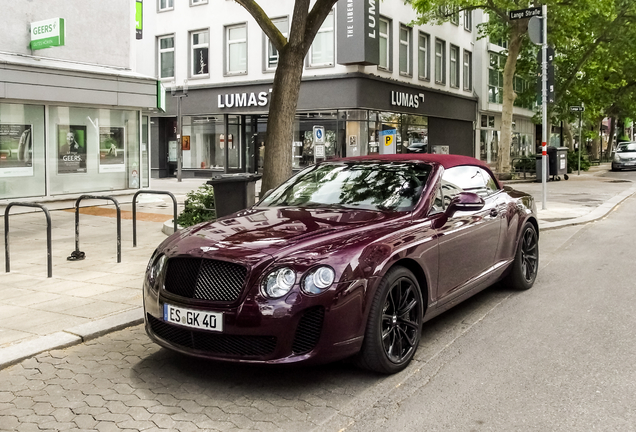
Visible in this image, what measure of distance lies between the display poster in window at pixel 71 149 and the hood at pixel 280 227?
1244 cm

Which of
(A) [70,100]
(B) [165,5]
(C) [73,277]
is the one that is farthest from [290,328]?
(B) [165,5]

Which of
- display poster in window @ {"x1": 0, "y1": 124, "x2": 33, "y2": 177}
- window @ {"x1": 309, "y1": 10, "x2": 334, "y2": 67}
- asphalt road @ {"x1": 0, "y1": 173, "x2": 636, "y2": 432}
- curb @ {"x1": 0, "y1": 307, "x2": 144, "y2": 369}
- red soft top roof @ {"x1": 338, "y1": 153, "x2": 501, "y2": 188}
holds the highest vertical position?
window @ {"x1": 309, "y1": 10, "x2": 334, "y2": 67}

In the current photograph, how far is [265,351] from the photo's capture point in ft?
13.1

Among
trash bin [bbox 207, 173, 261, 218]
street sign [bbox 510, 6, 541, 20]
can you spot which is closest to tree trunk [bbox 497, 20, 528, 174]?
street sign [bbox 510, 6, 541, 20]

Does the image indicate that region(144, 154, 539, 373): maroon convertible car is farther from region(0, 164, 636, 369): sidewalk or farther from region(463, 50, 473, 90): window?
region(463, 50, 473, 90): window

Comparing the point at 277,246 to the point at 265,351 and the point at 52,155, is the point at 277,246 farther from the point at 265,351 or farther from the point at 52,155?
the point at 52,155

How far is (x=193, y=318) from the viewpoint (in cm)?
414

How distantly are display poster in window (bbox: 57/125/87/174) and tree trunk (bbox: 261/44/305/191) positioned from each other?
8.14m

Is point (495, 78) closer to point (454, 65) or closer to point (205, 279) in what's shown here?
point (454, 65)

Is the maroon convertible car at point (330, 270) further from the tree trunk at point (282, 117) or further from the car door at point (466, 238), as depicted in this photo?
the tree trunk at point (282, 117)

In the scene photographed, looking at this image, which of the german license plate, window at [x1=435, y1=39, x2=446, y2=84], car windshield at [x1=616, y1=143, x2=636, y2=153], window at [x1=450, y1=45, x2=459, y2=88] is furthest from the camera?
car windshield at [x1=616, y1=143, x2=636, y2=153]

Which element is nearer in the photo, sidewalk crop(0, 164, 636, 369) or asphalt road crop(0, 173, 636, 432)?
asphalt road crop(0, 173, 636, 432)

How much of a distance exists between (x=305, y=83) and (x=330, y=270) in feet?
79.2

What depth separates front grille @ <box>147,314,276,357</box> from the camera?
4.00 metres
